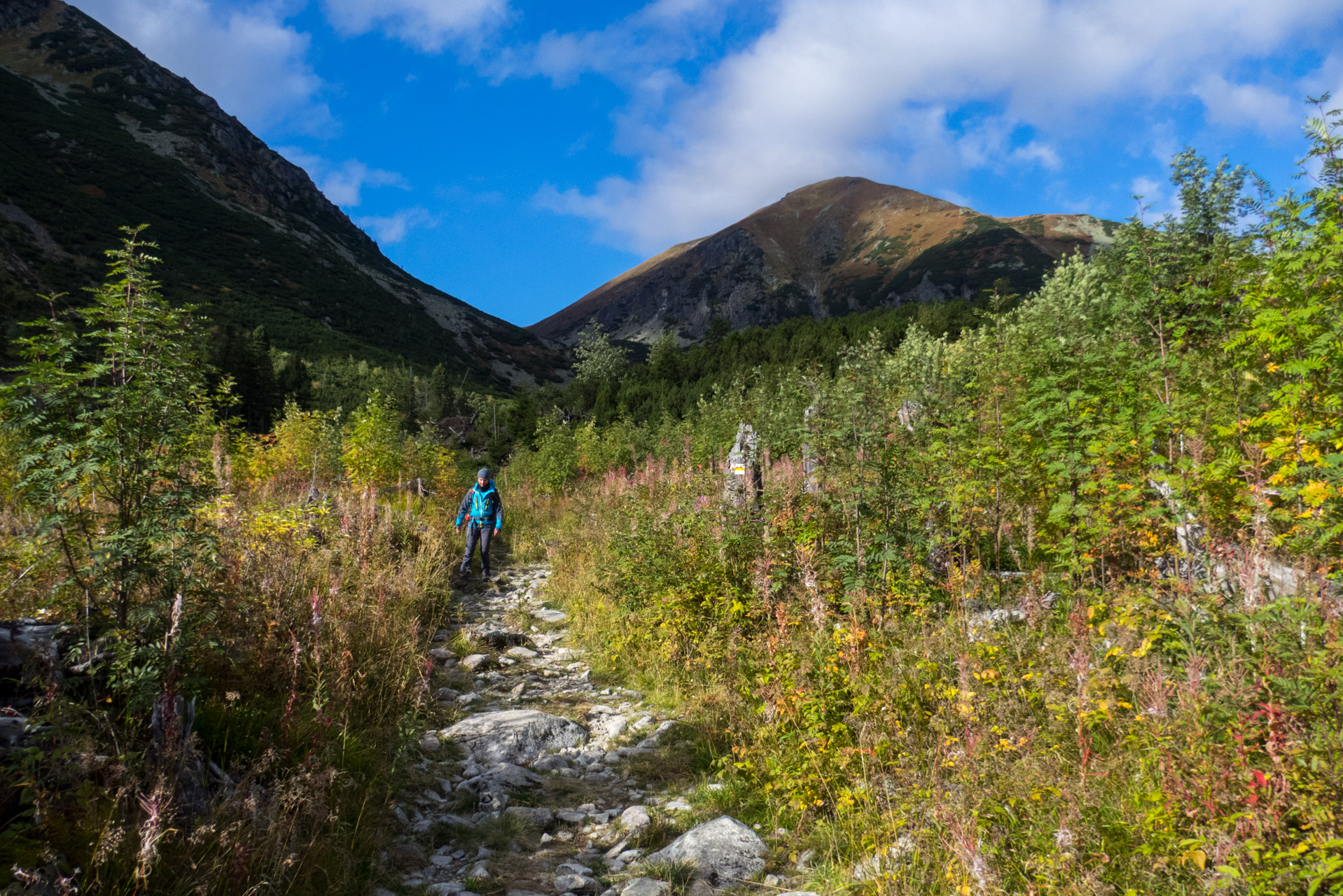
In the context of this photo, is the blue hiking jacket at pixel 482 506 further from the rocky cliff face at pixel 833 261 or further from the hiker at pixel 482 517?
the rocky cliff face at pixel 833 261

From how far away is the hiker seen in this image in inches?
402

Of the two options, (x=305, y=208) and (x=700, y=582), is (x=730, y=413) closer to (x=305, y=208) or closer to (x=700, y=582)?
(x=700, y=582)

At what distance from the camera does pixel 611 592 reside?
7.25 metres

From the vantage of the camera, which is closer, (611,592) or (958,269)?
(611,592)

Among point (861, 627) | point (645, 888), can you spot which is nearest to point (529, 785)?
point (645, 888)

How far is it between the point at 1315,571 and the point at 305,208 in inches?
5344

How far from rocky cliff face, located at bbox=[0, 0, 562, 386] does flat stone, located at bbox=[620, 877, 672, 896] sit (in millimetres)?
41391

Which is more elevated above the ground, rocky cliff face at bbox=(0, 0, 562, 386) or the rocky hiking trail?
rocky cliff face at bbox=(0, 0, 562, 386)

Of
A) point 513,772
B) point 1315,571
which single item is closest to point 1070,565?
point 1315,571

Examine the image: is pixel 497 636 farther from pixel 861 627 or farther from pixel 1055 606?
pixel 1055 606

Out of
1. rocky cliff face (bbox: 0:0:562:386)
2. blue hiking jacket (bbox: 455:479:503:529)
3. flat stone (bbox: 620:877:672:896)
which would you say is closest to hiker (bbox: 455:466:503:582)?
blue hiking jacket (bbox: 455:479:503:529)

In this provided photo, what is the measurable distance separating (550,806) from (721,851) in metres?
1.29

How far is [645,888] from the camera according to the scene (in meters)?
2.89

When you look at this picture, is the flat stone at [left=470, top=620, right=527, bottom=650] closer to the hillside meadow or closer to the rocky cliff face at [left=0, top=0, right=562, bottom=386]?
the hillside meadow
